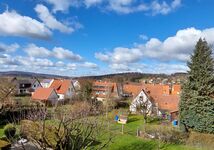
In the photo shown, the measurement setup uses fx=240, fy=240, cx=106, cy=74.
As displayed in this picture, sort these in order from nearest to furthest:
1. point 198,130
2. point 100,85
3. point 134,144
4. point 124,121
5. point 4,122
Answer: point 134,144 < point 198,130 < point 4,122 < point 124,121 < point 100,85

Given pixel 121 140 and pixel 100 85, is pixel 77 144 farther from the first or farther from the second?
pixel 100 85

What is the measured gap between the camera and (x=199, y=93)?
27.4 metres

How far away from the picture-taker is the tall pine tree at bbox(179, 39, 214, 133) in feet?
86.4

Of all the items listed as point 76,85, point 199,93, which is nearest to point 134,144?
point 199,93

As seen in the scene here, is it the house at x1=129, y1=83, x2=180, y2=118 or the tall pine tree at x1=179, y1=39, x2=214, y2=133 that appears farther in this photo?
the house at x1=129, y1=83, x2=180, y2=118

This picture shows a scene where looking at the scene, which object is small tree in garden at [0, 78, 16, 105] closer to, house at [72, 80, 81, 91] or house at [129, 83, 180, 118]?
house at [72, 80, 81, 91]

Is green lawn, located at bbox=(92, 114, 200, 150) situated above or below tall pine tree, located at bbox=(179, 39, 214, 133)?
below

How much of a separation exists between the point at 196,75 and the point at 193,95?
2382mm

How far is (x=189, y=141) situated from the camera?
24.0 meters

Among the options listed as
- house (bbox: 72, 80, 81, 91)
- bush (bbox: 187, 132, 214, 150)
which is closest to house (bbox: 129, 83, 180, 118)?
bush (bbox: 187, 132, 214, 150)

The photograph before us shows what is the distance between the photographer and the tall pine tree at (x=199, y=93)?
26.3 m

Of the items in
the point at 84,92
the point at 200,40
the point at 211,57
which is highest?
the point at 200,40

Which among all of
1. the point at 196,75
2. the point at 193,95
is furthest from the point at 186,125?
the point at 196,75

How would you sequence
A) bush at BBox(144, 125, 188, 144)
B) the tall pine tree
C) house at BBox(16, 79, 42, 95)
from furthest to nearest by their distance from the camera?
1. house at BBox(16, 79, 42, 95)
2. the tall pine tree
3. bush at BBox(144, 125, 188, 144)
